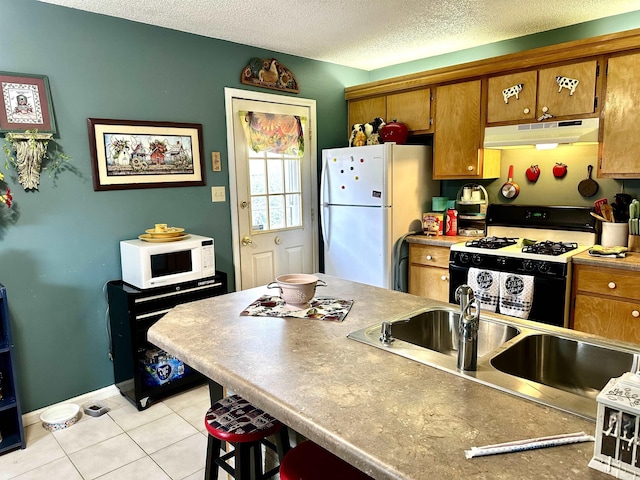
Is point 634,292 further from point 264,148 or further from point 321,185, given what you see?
point 264,148

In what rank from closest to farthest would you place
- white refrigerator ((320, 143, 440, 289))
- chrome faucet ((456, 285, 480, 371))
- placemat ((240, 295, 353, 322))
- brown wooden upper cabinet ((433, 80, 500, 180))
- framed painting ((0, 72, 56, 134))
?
1. chrome faucet ((456, 285, 480, 371))
2. placemat ((240, 295, 353, 322))
3. framed painting ((0, 72, 56, 134))
4. brown wooden upper cabinet ((433, 80, 500, 180))
5. white refrigerator ((320, 143, 440, 289))

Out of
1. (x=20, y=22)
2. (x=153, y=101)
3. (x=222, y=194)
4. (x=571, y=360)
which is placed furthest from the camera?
(x=222, y=194)

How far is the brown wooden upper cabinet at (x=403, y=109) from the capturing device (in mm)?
3701

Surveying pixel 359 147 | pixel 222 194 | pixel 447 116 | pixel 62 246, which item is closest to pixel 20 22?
pixel 62 246

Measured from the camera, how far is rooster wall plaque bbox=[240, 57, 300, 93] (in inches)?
139

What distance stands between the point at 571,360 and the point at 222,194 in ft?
8.79

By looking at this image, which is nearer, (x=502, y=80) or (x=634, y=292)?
(x=634, y=292)

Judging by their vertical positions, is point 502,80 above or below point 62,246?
above

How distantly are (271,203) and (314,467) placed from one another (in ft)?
9.07

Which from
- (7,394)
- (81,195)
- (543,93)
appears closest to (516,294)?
(543,93)

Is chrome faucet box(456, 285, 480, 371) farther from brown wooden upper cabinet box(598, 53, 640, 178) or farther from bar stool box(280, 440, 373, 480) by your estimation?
brown wooden upper cabinet box(598, 53, 640, 178)

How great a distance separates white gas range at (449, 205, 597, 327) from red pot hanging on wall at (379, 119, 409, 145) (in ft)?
2.97

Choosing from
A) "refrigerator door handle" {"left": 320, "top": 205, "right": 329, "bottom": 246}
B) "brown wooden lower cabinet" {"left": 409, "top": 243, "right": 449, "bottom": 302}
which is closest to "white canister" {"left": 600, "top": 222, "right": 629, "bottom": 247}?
"brown wooden lower cabinet" {"left": 409, "top": 243, "right": 449, "bottom": 302}

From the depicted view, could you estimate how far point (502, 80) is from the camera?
10.6 feet
